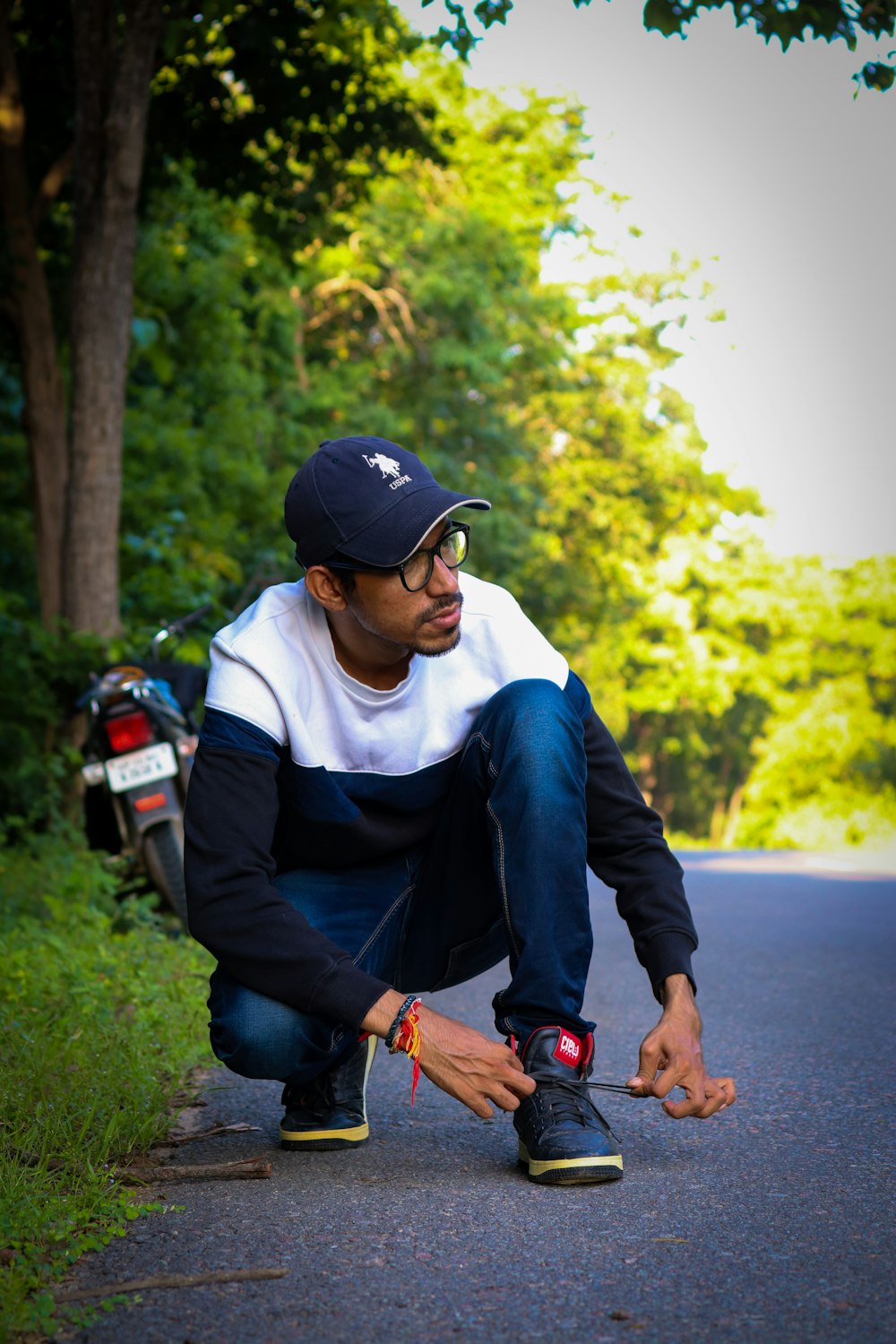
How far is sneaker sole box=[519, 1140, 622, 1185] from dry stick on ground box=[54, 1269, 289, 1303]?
65cm

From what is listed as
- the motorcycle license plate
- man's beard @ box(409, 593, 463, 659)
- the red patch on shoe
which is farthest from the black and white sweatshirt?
the motorcycle license plate

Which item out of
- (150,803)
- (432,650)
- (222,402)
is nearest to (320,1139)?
(432,650)

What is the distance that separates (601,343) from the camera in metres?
32.6

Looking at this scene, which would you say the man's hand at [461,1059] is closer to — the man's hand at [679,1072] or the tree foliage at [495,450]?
the man's hand at [679,1072]

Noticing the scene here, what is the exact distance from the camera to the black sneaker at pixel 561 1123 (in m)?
3.00

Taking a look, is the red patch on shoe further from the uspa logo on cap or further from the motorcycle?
the motorcycle

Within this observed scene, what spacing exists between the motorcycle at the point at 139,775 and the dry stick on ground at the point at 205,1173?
3.33 meters

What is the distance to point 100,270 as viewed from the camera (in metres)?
8.73

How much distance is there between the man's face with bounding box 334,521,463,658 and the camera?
327 cm

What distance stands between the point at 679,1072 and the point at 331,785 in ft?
2.94

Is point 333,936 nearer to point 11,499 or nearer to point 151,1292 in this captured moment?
point 151,1292

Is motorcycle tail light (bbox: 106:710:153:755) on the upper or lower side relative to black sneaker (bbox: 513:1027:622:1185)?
upper

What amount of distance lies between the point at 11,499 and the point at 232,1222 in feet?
34.4

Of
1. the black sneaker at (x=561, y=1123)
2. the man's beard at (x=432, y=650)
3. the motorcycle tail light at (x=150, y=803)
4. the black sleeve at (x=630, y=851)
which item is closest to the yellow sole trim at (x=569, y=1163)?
the black sneaker at (x=561, y=1123)
